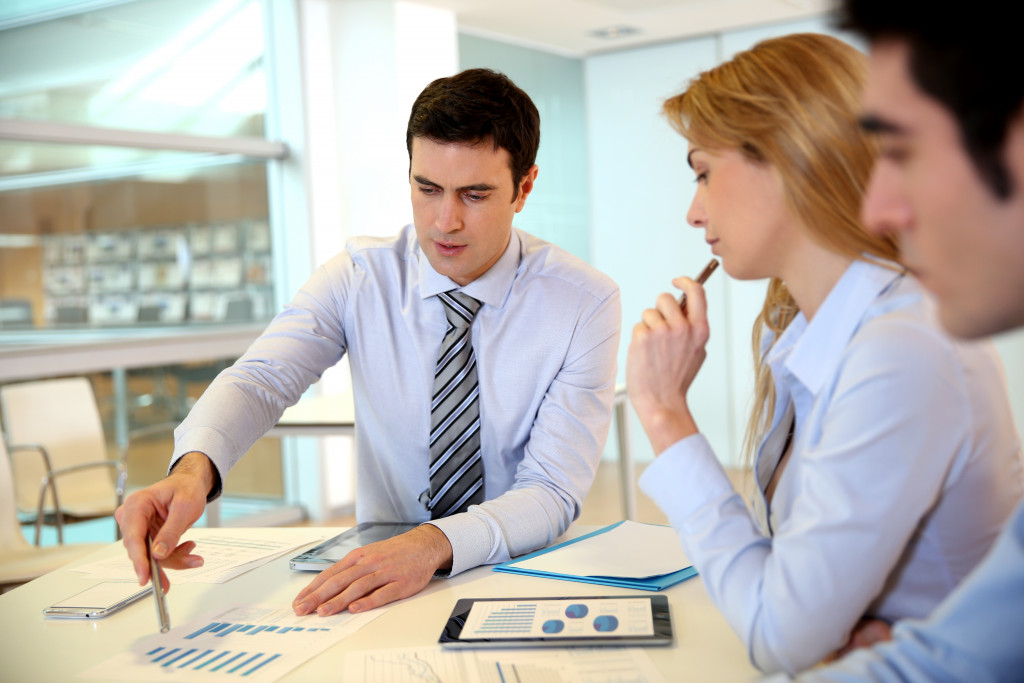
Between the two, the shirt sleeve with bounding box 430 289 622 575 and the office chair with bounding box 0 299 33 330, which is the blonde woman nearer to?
the shirt sleeve with bounding box 430 289 622 575

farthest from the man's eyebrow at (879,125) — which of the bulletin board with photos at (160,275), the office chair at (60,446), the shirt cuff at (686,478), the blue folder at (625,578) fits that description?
the bulletin board with photos at (160,275)

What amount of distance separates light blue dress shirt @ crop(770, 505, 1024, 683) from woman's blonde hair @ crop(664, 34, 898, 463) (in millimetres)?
457

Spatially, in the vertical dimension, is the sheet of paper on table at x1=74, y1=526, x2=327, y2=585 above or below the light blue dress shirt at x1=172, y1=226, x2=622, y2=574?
below

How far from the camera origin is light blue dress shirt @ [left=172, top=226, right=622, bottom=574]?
1.81 m

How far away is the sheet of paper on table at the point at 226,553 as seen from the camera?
5.23 ft

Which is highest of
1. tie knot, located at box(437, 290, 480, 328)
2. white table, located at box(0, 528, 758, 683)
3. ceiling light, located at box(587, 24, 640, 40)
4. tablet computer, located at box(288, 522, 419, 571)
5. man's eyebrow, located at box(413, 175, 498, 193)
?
ceiling light, located at box(587, 24, 640, 40)

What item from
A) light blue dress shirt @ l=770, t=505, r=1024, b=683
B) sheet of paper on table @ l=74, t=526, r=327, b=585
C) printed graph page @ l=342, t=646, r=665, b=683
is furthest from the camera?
sheet of paper on table @ l=74, t=526, r=327, b=585

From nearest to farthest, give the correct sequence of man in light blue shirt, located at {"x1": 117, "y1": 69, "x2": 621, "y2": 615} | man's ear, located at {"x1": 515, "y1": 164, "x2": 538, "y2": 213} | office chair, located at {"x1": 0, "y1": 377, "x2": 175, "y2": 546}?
man in light blue shirt, located at {"x1": 117, "y1": 69, "x2": 621, "y2": 615}, man's ear, located at {"x1": 515, "y1": 164, "x2": 538, "y2": 213}, office chair, located at {"x1": 0, "y1": 377, "x2": 175, "y2": 546}

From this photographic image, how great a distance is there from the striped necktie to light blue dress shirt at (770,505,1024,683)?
42.6 inches

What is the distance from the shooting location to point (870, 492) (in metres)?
0.99

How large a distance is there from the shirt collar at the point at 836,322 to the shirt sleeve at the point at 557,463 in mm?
616

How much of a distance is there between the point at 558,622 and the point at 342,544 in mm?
539

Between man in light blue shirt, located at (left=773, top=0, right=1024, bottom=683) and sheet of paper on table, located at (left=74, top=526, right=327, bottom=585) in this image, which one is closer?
man in light blue shirt, located at (left=773, top=0, right=1024, bottom=683)

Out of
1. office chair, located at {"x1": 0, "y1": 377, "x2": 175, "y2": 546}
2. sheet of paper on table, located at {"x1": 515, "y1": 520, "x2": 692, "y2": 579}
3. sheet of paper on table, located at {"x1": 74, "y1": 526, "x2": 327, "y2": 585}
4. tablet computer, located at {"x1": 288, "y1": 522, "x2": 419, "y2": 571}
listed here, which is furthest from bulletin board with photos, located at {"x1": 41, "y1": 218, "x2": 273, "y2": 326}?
sheet of paper on table, located at {"x1": 515, "y1": 520, "x2": 692, "y2": 579}
